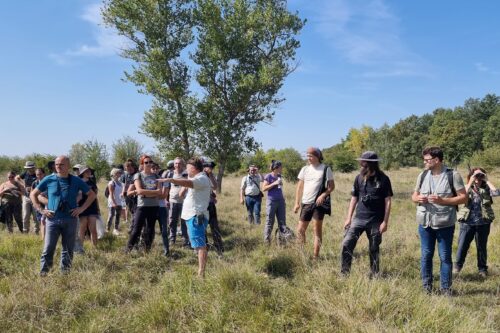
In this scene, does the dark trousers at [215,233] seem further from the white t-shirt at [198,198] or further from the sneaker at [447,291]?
the sneaker at [447,291]

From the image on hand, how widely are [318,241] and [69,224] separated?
3805 millimetres

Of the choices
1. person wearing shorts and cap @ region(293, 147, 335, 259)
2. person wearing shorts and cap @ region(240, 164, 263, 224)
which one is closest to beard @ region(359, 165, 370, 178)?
person wearing shorts and cap @ region(293, 147, 335, 259)

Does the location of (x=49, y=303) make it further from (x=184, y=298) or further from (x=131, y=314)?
(x=184, y=298)

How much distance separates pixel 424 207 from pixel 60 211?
492 centimetres

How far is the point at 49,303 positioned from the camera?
4.14 metres

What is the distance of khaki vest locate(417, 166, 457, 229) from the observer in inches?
177

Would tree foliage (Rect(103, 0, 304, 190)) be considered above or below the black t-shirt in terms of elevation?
above

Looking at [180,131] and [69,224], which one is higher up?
[180,131]

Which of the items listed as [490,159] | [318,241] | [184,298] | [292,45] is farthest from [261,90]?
[490,159]

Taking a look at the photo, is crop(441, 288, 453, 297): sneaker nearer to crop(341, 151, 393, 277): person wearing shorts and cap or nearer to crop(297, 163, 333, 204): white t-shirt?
crop(341, 151, 393, 277): person wearing shorts and cap

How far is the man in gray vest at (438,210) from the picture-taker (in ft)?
14.6

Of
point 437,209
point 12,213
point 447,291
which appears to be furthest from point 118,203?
point 447,291

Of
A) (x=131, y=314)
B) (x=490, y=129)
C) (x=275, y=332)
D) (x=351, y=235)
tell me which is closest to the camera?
(x=275, y=332)

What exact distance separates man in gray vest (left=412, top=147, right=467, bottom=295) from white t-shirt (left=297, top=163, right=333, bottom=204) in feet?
5.31
